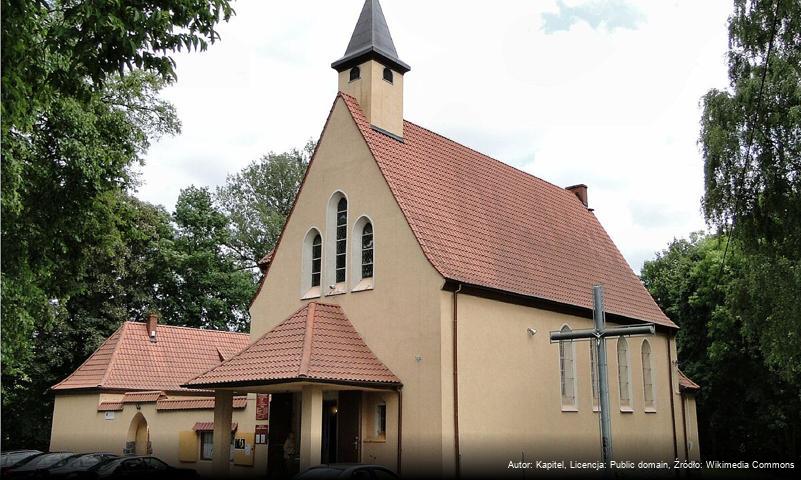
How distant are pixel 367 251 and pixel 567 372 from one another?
23.4 ft

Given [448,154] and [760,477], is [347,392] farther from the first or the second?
[760,477]

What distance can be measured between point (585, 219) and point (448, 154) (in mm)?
8471

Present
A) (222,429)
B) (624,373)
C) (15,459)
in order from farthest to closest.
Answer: (624,373) → (15,459) → (222,429)

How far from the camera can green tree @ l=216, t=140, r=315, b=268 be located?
45.5m

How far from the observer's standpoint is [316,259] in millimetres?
21469

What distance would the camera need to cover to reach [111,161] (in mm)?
16656

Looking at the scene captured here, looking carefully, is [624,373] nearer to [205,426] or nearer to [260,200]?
[205,426]

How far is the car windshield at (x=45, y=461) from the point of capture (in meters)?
21.2

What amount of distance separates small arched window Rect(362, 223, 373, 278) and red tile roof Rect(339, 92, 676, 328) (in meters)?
1.41

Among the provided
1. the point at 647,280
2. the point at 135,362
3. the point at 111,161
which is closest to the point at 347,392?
the point at 111,161

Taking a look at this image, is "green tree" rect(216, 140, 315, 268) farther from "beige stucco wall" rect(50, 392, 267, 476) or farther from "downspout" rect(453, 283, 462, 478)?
"downspout" rect(453, 283, 462, 478)

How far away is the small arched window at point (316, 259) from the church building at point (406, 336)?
6cm

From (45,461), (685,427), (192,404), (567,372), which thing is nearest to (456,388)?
(567,372)

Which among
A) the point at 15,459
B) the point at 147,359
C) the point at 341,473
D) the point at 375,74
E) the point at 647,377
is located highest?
the point at 375,74
